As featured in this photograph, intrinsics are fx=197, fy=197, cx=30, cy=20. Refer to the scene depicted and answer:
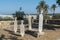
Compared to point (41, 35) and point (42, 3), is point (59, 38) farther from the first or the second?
point (42, 3)

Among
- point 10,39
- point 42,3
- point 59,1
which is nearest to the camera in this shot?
point 10,39

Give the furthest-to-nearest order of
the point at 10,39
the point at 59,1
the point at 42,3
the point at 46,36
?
the point at 42,3 < the point at 59,1 < the point at 46,36 < the point at 10,39

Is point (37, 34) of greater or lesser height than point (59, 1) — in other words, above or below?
below

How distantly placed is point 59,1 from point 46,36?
1704 cm

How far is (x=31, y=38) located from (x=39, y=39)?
70 cm

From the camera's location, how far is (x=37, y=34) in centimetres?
1834

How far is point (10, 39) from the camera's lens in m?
16.4

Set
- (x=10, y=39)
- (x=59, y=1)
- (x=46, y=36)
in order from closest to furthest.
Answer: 1. (x=10, y=39)
2. (x=46, y=36)
3. (x=59, y=1)

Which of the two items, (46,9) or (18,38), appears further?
(46,9)

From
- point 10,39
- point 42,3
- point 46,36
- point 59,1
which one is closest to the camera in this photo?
point 10,39

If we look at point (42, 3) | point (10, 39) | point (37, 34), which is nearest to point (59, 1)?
point (37, 34)

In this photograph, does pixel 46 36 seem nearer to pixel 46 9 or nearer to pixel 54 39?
pixel 54 39

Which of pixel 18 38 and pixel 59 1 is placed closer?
pixel 18 38

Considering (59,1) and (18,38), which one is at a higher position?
(59,1)
